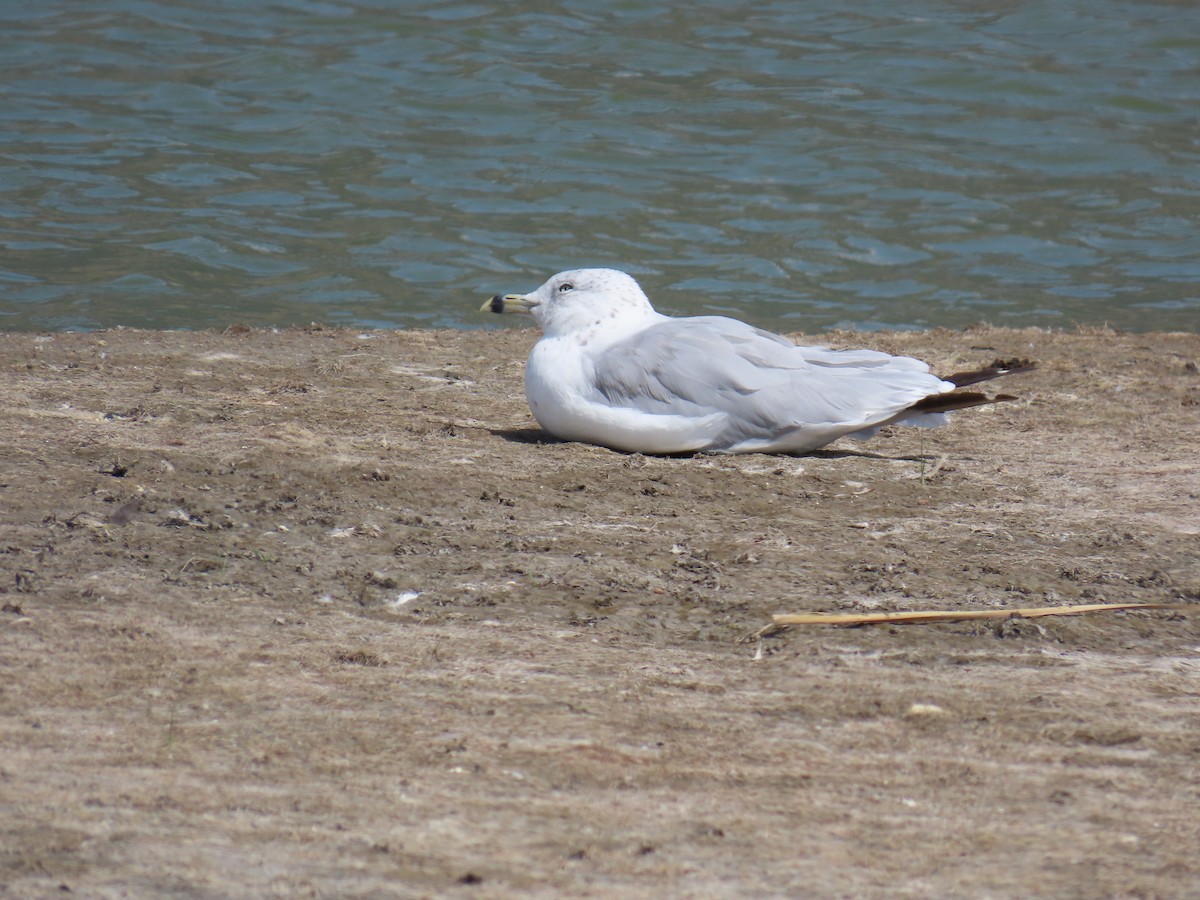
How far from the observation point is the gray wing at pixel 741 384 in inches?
199

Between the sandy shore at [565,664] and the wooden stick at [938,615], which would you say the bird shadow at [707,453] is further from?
the wooden stick at [938,615]

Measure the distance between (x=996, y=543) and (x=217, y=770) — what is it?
2407 millimetres

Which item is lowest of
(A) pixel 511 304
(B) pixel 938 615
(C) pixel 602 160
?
(C) pixel 602 160

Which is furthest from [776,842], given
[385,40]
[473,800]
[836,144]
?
[385,40]

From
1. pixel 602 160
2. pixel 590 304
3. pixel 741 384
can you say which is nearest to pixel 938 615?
pixel 741 384

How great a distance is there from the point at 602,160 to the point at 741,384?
7.65 meters

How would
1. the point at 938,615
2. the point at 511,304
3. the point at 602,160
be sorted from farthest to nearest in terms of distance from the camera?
1. the point at 602,160
2. the point at 511,304
3. the point at 938,615

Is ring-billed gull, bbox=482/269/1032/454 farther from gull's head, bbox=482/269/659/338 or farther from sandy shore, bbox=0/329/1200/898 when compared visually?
sandy shore, bbox=0/329/1200/898

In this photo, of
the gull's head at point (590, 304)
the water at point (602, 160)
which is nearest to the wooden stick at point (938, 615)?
the gull's head at point (590, 304)

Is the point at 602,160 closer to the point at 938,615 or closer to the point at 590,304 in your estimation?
the point at 590,304

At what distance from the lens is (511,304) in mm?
5676

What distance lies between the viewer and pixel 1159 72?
14.8 meters

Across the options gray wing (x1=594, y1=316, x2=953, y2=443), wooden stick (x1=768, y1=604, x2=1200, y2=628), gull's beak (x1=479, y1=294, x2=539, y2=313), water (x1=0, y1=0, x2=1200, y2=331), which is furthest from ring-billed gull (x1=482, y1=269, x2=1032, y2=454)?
Answer: water (x1=0, y1=0, x2=1200, y2=331)

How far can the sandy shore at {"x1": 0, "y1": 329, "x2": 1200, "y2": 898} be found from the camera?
2289 millimetres
